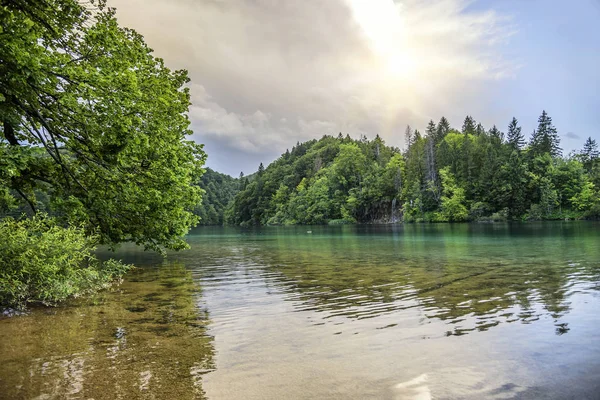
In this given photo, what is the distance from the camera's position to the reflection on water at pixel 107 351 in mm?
6828

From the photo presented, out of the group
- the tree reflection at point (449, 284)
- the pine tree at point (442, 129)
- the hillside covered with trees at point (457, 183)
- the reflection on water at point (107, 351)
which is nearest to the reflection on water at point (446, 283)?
the tree reflection at point (449, 284)

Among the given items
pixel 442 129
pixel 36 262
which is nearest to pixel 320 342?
pixel 36 262

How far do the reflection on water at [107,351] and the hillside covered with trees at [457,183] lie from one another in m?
105

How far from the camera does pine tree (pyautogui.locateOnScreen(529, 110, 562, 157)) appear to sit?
116m

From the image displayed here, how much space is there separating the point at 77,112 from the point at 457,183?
4916 inches

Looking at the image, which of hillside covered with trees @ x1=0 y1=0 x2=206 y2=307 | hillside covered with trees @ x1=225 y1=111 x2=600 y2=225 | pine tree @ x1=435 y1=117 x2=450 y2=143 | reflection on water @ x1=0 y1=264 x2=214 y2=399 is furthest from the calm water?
pine tree @ x1=435 y1=117 x2=450 y2=143

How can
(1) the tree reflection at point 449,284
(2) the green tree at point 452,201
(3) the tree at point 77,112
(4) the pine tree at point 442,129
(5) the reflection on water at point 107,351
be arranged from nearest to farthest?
(5) the reflection on water at point 107,351 → (3) the tree at point 77,112 → (1) the tree reflection at point 449,284 → (2) the green tree at point 452,201 → (4) the pine tree at point 442,129

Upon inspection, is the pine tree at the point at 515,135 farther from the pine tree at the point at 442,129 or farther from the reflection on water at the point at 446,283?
the reflection on water at the point at 446,283

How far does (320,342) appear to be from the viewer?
9.62 meters

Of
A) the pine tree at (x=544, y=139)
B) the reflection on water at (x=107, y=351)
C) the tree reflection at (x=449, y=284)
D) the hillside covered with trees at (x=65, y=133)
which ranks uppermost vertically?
the pine tree at (x=544, y=139)

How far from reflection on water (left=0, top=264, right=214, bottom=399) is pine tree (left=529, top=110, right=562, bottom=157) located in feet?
408

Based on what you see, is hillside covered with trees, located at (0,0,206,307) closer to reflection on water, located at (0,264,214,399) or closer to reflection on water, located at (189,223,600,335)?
reflection on water, located at (0,264,214,399)

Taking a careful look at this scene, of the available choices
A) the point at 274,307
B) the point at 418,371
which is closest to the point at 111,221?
the point at 274,307

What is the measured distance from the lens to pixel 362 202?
143 metres
